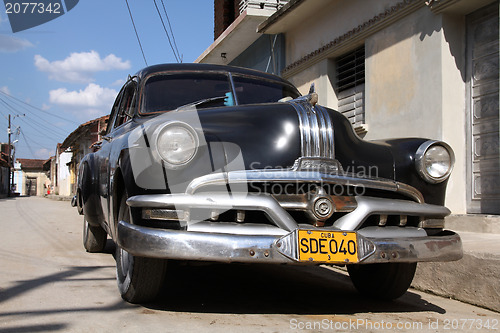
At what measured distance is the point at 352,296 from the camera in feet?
12.0

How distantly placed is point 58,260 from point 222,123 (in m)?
2.86

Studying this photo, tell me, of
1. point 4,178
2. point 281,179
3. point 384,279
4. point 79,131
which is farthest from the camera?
point 4,178

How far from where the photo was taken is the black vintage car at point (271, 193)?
2488mm

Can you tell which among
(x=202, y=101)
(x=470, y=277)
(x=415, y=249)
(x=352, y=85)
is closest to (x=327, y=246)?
(x=415, y=249)

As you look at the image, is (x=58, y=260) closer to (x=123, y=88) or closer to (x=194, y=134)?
(x=123, y=88)

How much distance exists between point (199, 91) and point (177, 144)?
4.33 ft

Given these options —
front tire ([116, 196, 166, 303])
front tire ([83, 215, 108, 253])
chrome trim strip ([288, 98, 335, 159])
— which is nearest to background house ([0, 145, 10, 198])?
front tire ([83, 215, 108, 253])

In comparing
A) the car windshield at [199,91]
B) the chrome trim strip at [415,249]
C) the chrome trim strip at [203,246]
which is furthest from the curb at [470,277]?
the car windshield at [199,91]

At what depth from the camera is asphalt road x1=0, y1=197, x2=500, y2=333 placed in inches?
103

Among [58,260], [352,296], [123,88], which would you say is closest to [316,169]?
[352,296]

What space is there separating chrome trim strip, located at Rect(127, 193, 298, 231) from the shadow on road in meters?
0.56

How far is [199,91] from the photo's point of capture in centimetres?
386

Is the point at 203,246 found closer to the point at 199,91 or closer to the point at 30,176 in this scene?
the point at 199,91

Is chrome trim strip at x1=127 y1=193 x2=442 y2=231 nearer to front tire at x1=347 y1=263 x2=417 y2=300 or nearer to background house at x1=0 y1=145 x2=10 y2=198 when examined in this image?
front tire at x1=347 y1=263 x2=417 y2=300
